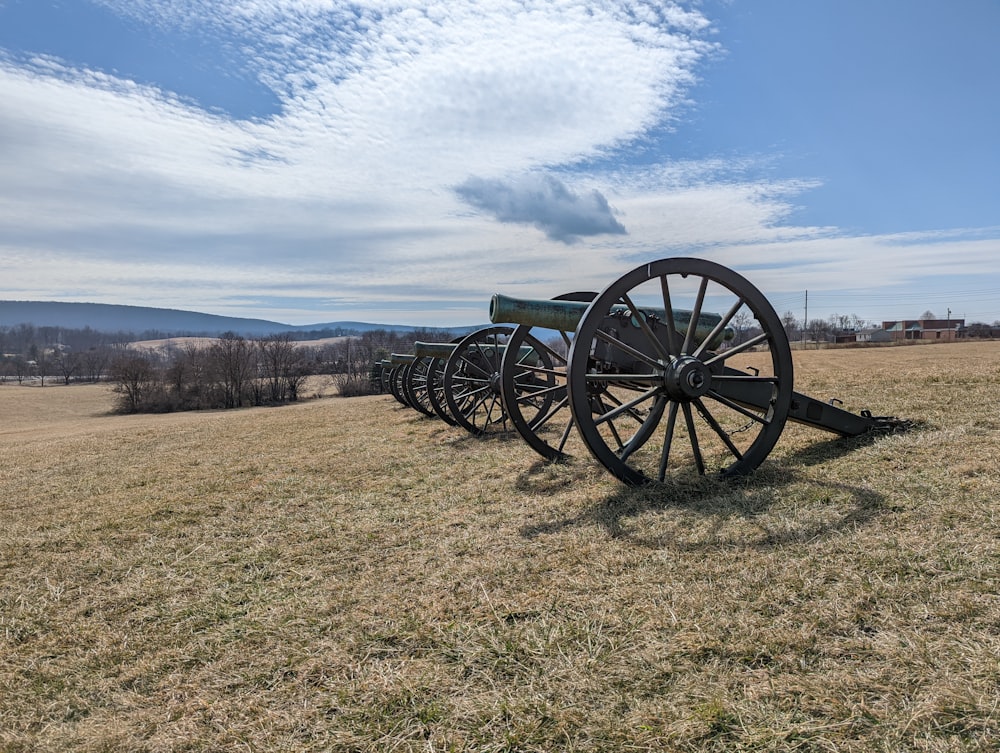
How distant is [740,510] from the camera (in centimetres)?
459

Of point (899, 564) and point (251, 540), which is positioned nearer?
point (899, 564)

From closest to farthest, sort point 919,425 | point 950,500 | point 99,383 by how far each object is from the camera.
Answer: point 950,500, point 919,425, point 99,383

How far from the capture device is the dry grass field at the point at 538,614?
7.81 feet

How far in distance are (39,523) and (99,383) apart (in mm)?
83254

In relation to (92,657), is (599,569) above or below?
above

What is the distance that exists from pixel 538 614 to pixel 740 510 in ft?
6.93

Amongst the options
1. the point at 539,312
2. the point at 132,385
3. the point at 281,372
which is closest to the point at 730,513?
the point at 539,312

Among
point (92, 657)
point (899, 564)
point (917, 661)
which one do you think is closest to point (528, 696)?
point (917, 661)

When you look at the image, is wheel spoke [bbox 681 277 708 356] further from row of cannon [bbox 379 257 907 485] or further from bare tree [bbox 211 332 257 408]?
bare tree [bbox 211 332 257 408]

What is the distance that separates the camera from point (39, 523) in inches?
246

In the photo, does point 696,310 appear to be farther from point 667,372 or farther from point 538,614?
point 538,614

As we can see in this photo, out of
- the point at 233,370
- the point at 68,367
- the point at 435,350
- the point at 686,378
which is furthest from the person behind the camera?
the point at 68,367

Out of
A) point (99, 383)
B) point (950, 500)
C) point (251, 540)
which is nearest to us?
point (950, 500)

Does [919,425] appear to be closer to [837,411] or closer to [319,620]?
[837,411]
